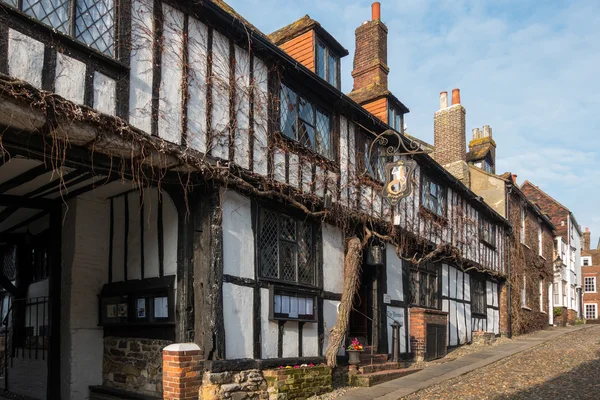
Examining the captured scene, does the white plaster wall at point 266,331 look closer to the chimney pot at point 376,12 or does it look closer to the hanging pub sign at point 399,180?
the hanging pub sign at point 399,180

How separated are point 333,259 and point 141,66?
16.8ft

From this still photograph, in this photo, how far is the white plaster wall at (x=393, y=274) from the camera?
489 inches

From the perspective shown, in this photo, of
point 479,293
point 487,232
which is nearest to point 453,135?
point 487,232

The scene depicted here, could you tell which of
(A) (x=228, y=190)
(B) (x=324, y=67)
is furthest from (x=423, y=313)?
(A) (x=228, y=190)

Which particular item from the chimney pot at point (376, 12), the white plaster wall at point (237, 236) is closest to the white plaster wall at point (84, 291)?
the white plaster wall at point (237, 236)

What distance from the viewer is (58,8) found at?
5871mm

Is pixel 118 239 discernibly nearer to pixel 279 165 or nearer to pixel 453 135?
pixel 279 165

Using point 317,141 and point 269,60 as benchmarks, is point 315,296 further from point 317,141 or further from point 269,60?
point 269,60

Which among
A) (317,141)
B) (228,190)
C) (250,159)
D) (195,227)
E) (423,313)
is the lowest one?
(423,313)

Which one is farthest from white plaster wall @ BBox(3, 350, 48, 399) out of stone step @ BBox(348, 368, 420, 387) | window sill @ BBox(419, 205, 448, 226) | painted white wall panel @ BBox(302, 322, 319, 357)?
window sill @ BBox(419, 205, 448, 226)

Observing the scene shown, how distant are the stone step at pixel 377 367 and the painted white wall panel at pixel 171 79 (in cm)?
542

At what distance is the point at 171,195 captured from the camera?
766 cm

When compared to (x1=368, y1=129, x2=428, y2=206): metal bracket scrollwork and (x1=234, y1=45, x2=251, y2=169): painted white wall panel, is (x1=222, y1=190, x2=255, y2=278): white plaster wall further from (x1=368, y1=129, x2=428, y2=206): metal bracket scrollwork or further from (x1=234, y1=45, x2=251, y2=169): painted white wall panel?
(x1=368, y1=129, x2=428, y2=206): metal bracket scrollwork

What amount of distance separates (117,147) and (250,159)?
245cm
